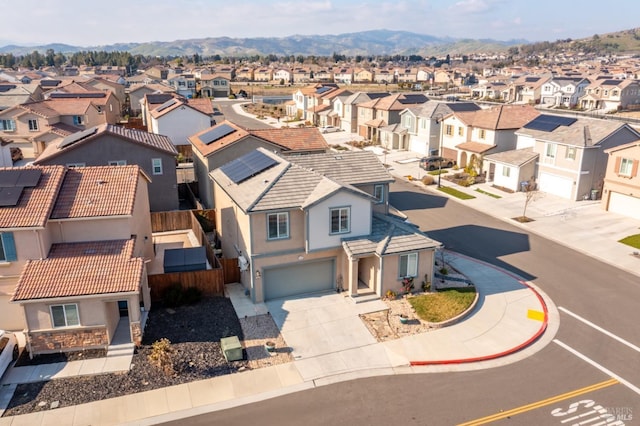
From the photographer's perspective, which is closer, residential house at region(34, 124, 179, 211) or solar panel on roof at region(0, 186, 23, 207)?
solar panel on roof at region(0, 186, 23, 207)

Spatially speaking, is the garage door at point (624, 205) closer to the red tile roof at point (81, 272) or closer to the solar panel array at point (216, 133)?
the solar panel array at point (216, 133)

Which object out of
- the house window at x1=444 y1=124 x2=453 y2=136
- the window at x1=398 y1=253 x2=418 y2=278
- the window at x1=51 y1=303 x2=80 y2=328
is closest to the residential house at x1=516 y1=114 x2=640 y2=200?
the house window at x1=444 y1=124 x2=453 y2=136

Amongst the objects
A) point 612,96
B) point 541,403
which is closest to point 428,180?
point 541,403

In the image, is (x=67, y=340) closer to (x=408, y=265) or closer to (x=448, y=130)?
(x=408, y=265)

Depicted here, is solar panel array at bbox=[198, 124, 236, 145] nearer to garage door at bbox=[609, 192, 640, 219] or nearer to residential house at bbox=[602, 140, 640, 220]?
residential house at bbox=[602, 140, 640, 220]

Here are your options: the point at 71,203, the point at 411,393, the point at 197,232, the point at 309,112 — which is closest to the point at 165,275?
the point at 71,203
